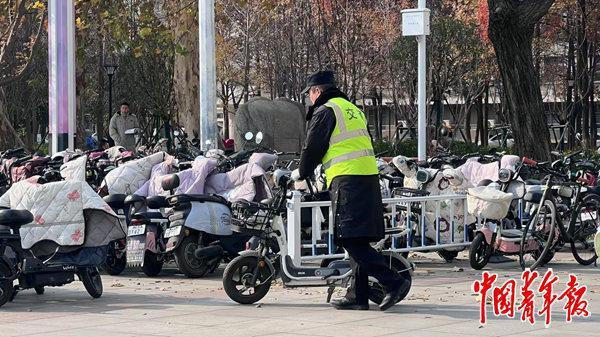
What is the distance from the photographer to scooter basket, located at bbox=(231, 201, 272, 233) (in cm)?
1176

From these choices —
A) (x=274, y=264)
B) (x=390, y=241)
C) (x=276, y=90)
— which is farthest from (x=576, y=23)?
(x=274, y=264)

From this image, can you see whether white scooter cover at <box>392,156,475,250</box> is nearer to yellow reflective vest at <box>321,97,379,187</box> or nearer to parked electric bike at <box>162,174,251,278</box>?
parked electric bike at <box>162,174,251,278</box>

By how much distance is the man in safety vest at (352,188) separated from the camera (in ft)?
35.5

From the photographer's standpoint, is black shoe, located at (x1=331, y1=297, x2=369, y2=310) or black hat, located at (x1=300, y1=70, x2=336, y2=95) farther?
black hat, located at (x1=300, y1=70, x2=336, y2=95)

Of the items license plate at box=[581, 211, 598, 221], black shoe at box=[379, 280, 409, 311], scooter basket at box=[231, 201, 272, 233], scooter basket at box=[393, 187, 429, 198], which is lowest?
black shoe at box=[379, 280, 409, 311]

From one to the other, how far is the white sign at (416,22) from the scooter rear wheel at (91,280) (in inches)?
365

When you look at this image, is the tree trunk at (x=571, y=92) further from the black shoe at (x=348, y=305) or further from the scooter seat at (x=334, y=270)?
the black shoe at (x=348, y=305)

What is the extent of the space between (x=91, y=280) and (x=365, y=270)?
8.93 feet

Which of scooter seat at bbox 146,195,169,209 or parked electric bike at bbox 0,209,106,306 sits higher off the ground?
scooter seat at bbox 146,195,169,209

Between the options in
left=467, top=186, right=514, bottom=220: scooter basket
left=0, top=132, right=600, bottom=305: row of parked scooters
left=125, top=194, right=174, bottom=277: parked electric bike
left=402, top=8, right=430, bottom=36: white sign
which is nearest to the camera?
left=0, top=132, right=600, bottom=305: row of parked scooters

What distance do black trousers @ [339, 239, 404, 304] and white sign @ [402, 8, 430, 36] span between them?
9.79m

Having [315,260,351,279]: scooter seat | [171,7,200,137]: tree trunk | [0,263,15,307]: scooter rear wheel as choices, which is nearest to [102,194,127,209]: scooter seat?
[0,263,15,307]: scooter rear wheel

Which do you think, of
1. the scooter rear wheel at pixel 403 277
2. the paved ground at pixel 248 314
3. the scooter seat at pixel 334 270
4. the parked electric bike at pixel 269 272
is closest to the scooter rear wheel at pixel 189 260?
the paved ground at pixel 248 314

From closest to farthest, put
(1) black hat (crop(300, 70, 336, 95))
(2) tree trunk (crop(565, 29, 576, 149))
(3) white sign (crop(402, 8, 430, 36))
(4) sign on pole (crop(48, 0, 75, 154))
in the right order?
(1) black hat (crop(300, 70, 336, 95)) → (3) white sign (crop(402, 8, 430, 36)) → (4) sign on pole (crop(48, 0, 75, 154)) → (2) tree trunk (crop(565, 29, 576, 149))
